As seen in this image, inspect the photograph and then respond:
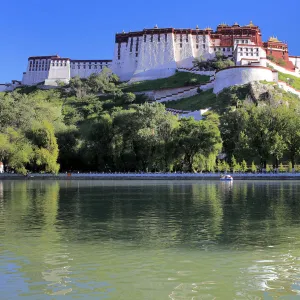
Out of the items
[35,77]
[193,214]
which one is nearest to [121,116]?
[193,214]

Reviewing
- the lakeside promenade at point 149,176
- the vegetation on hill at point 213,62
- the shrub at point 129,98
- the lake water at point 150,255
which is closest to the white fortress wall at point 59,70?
the shrub at point 129,98

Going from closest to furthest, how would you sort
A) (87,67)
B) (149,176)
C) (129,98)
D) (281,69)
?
(149,176)
(129,98)
(281,69)
(87,67)

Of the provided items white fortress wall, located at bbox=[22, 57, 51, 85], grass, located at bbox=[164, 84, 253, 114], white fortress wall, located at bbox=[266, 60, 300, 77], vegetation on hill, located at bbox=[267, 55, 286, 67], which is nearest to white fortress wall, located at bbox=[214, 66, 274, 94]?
grass, located at bbox=[164, 84, 253, 114]

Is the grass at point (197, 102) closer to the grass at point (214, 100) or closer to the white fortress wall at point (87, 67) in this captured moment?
the grass at point (214, 100)

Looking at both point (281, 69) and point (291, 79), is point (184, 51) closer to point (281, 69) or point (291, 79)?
point (281, 69)

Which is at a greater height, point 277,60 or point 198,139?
point 277,60

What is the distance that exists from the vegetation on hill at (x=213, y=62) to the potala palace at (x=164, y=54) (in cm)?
124

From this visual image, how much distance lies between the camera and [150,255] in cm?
986

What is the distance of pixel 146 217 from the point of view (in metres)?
16.2

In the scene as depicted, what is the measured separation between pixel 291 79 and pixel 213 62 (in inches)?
571

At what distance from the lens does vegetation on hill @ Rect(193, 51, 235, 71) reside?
83562 mm

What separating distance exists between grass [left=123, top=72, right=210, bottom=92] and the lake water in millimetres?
67693

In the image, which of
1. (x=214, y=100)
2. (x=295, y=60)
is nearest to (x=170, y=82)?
(x=214, y=100)

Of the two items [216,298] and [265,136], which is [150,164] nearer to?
[265,136]
